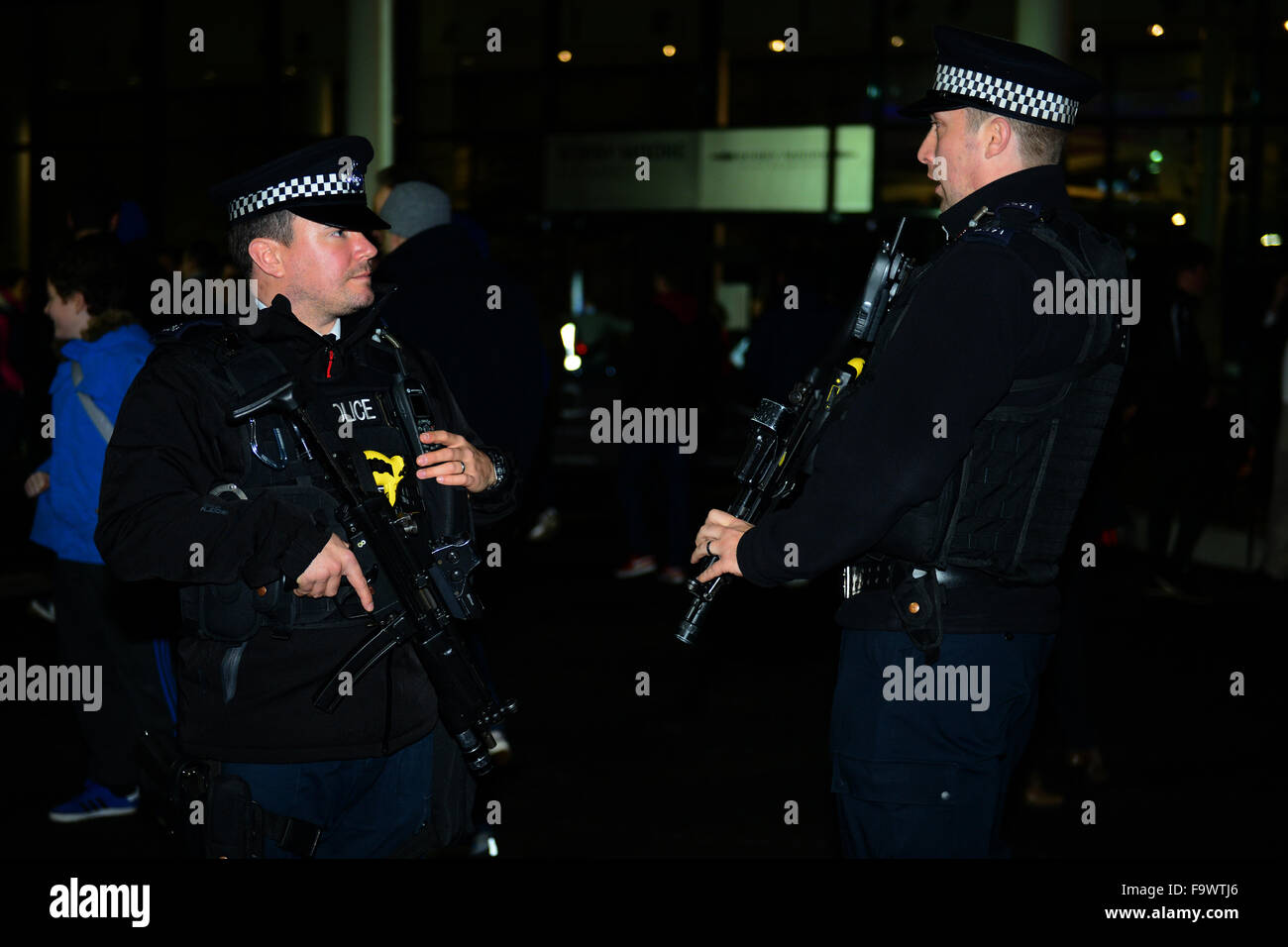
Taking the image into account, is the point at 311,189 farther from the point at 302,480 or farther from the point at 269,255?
the point at 302,480

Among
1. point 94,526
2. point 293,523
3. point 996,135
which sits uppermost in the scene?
point 996,135

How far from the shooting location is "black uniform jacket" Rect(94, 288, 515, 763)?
2.81 metres

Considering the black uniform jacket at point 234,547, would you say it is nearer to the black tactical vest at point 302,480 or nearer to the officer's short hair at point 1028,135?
the black tactical vest at point 302,480

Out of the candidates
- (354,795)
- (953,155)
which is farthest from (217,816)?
(953,155)

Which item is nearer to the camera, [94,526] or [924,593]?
[924,593]

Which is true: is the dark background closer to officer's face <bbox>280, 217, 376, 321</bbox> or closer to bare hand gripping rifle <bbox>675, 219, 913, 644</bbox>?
bare hand gripping rifle <bbox>675, 219, 913, 644</bbox>

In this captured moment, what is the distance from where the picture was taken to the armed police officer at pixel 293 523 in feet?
9.34

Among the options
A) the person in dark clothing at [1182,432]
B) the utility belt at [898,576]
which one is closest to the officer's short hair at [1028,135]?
the utility belt at [898,576]

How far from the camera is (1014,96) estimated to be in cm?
284

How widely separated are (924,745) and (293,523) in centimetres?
123

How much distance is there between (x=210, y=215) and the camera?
18.4m

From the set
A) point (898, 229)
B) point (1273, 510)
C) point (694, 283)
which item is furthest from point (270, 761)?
point (694, 283)

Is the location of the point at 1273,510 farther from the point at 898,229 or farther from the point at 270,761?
the point at 270,761

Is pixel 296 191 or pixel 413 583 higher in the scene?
pixel 296 191
